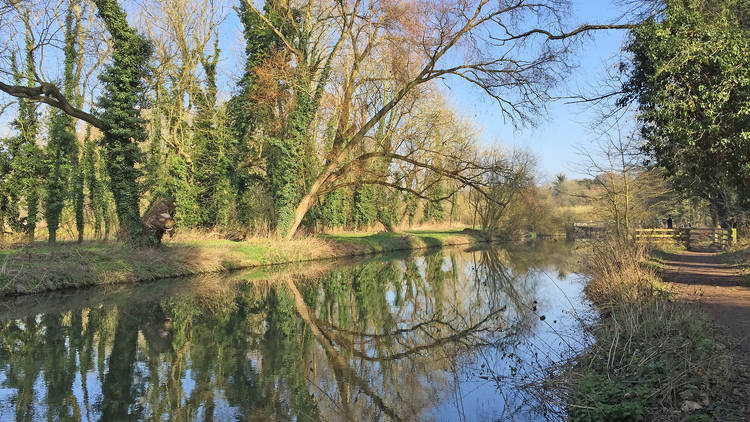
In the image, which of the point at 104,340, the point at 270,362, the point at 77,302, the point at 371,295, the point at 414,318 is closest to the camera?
the point at 270,362

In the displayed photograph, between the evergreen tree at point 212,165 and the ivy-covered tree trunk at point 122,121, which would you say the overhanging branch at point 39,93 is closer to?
the ivy-covered tree trunk at point 122,121

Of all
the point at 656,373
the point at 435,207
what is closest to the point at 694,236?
the point at 435,207

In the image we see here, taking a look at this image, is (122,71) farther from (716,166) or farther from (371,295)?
(716,166)

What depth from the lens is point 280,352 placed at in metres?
7.13

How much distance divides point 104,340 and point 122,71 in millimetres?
11075

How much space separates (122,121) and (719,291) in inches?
666

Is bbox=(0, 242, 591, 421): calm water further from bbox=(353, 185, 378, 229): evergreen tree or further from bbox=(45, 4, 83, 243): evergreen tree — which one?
bbox=(353, 185, 378, 229): evergreen tree

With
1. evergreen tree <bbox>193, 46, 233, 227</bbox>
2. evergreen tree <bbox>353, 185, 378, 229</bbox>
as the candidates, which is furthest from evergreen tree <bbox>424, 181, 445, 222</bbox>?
evergreen tree <bbox>193, 46, 233, 227</bbox>

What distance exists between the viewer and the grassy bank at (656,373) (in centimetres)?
416

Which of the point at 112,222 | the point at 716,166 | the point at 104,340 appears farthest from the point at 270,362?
the point at 112,222

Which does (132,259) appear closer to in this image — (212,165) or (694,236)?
(212,165)

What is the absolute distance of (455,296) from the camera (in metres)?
12.7

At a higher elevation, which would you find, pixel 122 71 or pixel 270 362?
pixel 122 71

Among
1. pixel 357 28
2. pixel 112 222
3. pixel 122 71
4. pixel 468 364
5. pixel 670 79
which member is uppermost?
pixel 357 28
